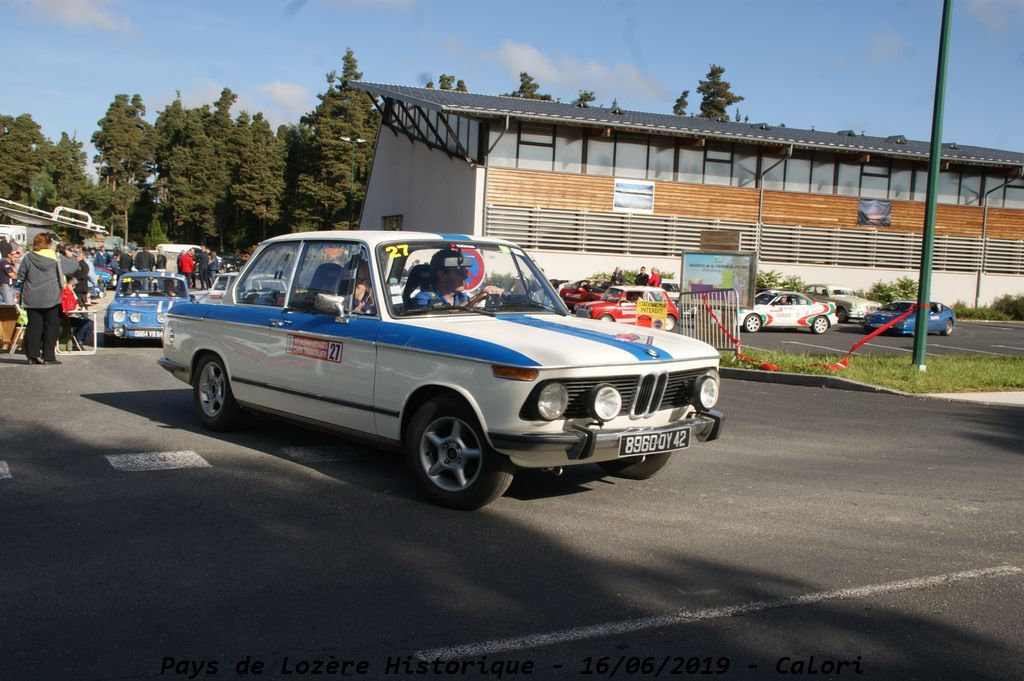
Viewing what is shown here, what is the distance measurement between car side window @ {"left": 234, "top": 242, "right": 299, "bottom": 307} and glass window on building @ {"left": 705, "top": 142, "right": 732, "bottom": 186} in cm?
3586

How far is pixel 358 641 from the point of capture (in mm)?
4004

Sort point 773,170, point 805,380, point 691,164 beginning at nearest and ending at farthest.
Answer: point 805,380 < point 691,164 < point 773,170

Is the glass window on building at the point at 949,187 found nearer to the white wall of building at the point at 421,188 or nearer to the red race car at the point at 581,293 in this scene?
the red race car at the point at 581,293

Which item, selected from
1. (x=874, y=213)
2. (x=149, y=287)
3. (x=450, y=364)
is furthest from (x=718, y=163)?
(x=450, y=364)

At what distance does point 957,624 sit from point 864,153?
42000 mm

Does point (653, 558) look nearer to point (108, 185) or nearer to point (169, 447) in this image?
point (169, 447)

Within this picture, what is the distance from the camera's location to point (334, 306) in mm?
6805

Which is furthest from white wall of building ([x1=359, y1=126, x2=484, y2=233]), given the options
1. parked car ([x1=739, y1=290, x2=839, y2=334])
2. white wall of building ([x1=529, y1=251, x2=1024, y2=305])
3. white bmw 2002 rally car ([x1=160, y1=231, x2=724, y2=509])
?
white bmw 2002 rally car ([x1=160, y1=231, x2=724, y2=509])

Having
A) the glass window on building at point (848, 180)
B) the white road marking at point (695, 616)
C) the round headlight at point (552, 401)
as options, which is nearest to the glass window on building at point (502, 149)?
the glass window on building at point (848, 180)

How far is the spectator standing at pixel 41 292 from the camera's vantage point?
12.9 m

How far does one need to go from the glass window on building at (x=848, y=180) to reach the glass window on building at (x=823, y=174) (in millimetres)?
276

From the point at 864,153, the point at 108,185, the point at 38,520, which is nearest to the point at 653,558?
the point at 38,520

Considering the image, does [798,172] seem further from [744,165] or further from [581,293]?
[581,293]

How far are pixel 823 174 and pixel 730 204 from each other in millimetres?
4973
